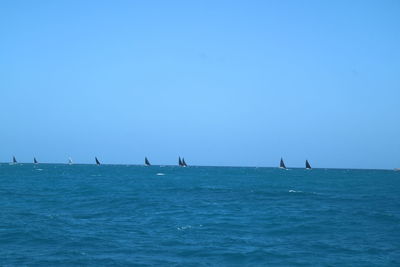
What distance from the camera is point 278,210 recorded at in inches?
1715

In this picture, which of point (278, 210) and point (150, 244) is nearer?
point (150, 244)

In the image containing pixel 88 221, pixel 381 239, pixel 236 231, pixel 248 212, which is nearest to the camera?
pixel 381 239

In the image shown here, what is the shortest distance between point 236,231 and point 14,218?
1816cm

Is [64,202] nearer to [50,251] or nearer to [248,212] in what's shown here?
[248,212]

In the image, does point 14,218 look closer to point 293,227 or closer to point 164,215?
point 164,215

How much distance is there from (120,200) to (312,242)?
29.0 meters

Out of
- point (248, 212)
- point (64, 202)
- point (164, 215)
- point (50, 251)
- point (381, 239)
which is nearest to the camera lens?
point (50, 251)

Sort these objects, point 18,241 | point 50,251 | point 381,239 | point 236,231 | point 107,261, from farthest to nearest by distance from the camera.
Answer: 1. point 236,231
2. point 381,239
3. point 18,241
4. point 50,251
5. point 107,261

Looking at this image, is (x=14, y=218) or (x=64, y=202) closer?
(x=14, y=218)

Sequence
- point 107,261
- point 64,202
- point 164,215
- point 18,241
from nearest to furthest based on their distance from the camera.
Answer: point 107,261
point 18,241
point 164,215
point 64,202

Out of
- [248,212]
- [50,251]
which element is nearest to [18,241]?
[50,251]

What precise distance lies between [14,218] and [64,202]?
1410cm

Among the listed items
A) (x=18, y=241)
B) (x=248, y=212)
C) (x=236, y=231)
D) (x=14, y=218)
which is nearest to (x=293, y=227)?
(x=236, y=231)

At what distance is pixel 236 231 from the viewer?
31.5 metres
